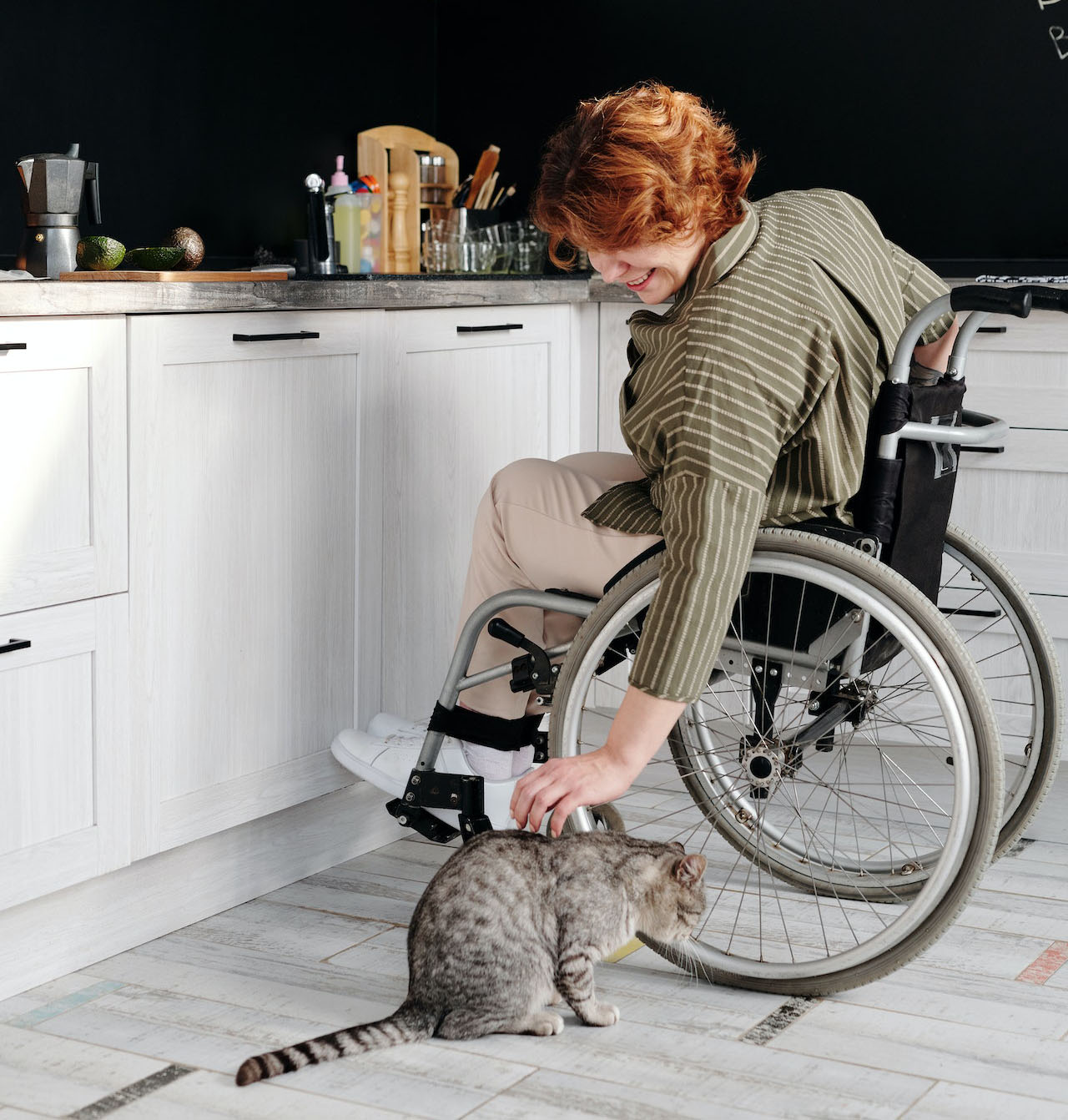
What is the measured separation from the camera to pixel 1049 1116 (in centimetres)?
166

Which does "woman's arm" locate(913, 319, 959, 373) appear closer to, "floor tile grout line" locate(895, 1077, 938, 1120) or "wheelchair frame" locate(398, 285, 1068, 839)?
"wheelchair frame" locate(398, 285, 1068, 839)

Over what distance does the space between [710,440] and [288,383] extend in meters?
0.79

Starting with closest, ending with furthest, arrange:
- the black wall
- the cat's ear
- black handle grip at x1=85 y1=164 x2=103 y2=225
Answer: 1. the cat's ear
2. black handle grip at x1=85 y1=164 x2=103 y2=225
3. the black wall

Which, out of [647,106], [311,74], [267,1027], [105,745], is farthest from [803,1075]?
[311,74]

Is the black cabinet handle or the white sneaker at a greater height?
the black cabinet handle

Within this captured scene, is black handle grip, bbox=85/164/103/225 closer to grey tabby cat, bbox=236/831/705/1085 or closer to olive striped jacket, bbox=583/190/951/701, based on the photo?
olive striped jacket, bbox=583/190/951/701

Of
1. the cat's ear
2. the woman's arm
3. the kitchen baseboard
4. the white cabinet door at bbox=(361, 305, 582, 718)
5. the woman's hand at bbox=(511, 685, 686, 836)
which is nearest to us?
the woman's hand at bbox=(511, 685, 686, 836)

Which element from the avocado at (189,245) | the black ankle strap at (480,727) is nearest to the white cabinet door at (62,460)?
the black ankle strap at (480,727)

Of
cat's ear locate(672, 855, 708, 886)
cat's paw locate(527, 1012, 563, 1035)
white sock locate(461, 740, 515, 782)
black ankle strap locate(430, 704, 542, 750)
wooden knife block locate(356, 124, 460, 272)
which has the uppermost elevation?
wooden knife block locate(356, 124, 460, 272)

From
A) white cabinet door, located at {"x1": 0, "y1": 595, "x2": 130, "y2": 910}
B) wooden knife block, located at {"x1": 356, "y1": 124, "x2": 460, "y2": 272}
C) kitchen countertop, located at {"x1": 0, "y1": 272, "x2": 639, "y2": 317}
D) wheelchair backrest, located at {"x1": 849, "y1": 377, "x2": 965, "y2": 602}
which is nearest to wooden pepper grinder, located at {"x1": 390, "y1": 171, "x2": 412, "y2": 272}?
wooden knife block, located at {"x1": 356, "y1": 124, "x2": 460, "y2": 272}

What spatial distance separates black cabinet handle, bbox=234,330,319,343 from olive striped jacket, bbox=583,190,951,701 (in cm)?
55

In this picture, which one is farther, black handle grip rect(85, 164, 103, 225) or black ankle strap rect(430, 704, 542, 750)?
black handle grip rect(85, 164, 103, 225)

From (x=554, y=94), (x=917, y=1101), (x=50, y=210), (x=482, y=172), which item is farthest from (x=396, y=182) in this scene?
(x=917, y=1101)

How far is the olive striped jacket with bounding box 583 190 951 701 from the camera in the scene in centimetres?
176
